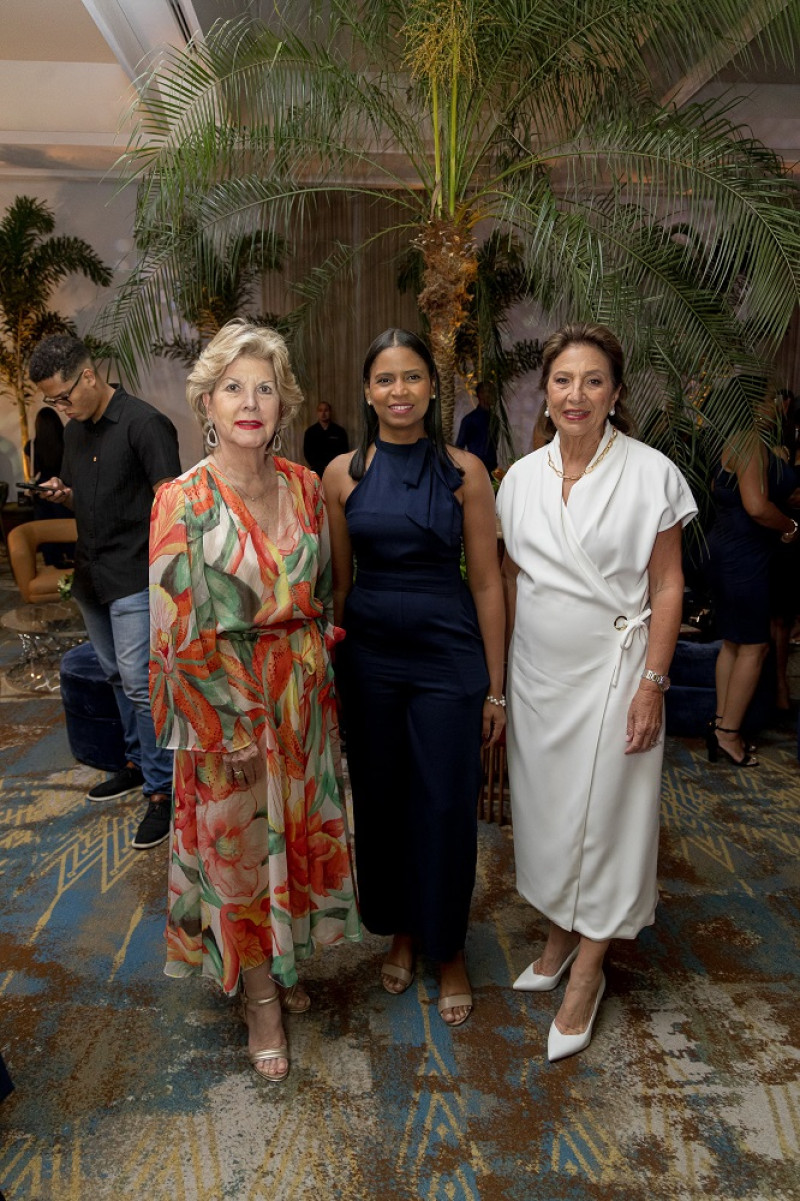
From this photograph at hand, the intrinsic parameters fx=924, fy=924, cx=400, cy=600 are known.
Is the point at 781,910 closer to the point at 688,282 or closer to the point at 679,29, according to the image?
the point at 688,282

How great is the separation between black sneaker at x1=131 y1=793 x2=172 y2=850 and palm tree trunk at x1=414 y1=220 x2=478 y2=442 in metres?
1.93

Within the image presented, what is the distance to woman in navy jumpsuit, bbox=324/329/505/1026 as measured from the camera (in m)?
2.27

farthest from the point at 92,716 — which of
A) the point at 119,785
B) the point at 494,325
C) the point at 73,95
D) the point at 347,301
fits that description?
the point at 347,301

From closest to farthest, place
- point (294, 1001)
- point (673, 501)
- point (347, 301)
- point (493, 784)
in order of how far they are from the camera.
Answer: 1. point (673, 501)
2. point (294, 1001)
3. point (493, 784)
4. point (347, 301)

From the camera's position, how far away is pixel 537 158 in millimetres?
3805

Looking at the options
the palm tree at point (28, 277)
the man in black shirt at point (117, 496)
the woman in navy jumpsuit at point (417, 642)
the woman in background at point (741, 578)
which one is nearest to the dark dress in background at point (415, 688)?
the woman in navy jumpsuit at point (417, 642)

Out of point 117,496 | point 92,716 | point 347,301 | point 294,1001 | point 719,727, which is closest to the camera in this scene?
point 294,1001

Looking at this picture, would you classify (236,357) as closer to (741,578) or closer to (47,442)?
(741,578)

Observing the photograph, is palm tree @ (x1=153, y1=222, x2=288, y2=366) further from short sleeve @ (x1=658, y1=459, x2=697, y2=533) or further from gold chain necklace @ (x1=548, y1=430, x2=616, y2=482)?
short sleeve @ (x1=658, y1=459, x2=697, y2=533)

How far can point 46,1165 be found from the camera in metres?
2.04

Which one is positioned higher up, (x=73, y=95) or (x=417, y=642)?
(x=73, y=95)

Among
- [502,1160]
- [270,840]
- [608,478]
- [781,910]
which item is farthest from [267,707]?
[781,910]

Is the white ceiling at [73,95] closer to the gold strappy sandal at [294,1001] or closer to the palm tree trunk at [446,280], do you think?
the palm tree trunk at [446,280]

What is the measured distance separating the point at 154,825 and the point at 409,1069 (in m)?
1.53
